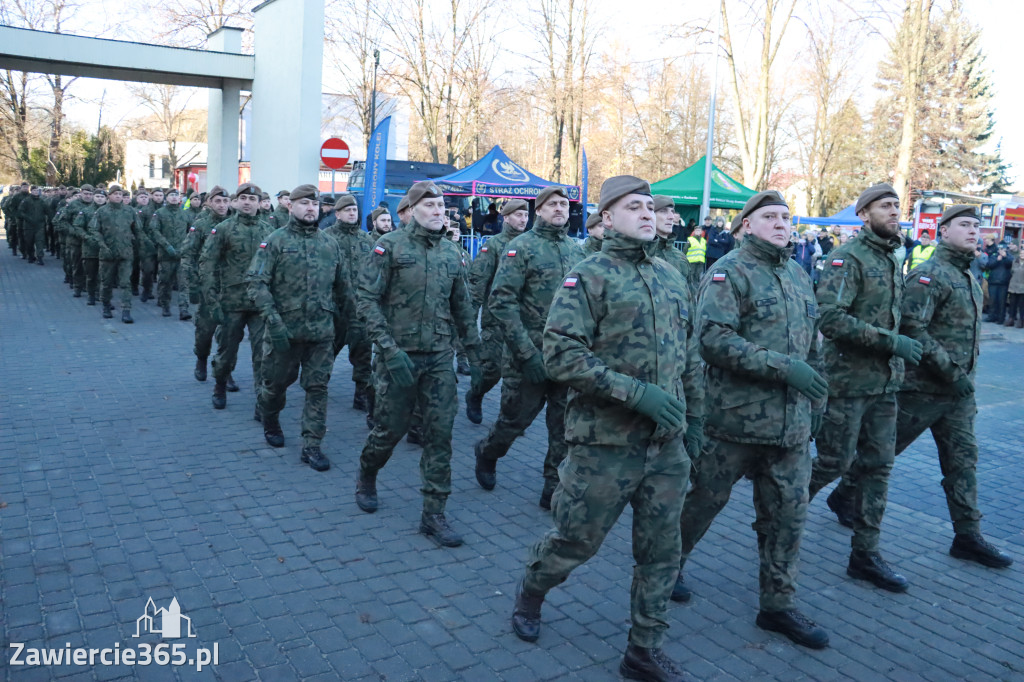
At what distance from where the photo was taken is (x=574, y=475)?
4004mm

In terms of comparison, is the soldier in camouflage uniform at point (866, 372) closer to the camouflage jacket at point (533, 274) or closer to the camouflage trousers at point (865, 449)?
the camouflage trousers at point (865, 449)

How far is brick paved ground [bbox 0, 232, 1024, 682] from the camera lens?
423 cm

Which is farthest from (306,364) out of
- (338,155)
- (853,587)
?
(338,155)

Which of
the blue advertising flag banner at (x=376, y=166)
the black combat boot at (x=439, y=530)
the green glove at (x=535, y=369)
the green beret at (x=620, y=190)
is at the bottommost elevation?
the black combat boot at (x=439, y=530)

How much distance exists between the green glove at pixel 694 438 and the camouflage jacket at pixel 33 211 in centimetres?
2489

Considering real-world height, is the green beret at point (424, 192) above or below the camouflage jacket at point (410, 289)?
above

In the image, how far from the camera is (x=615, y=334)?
3.94m

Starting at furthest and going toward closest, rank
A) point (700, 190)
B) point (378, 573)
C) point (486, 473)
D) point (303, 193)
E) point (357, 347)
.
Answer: point (700, 190)
point (357, 347)
point (303, 193)
point (486, 473)
point (378, 573)

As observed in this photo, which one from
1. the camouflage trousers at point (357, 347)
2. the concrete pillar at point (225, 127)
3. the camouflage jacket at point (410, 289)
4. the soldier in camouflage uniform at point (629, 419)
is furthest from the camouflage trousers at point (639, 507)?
the concrete pillar at point (225, 127)

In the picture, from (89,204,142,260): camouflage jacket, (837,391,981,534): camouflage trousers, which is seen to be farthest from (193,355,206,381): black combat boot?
(837,391,981,534): camouflage trousers

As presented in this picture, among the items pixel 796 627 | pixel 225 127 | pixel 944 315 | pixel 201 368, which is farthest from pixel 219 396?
pixel 225 127

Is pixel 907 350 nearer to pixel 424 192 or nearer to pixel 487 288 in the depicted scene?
pixel 424 192

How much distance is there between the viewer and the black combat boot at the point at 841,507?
20.8 ft

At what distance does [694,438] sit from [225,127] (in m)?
20.5
